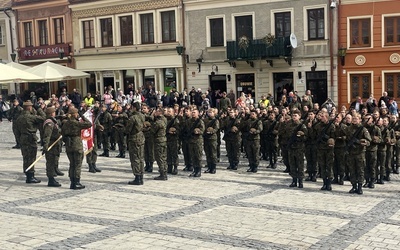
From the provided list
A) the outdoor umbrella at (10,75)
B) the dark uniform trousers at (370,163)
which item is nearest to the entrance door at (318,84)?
the outdoor umbrella at (10,75)

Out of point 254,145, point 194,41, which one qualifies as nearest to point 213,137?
point 254,145

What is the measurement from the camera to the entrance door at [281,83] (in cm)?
3162

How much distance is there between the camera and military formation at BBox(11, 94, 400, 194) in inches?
550

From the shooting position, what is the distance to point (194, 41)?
34.3m

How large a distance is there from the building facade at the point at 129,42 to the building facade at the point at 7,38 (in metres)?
5.99

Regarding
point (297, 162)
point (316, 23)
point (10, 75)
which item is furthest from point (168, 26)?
point (297, 162)

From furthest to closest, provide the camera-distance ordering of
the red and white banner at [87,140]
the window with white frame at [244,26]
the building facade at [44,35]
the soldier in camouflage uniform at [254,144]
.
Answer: the building facade at [44,35] < the window with white frame at [244,26] < the soldier in camouflage uniform at [254,144] < the red and white banner at [87,140]

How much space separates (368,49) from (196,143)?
53.4 ft

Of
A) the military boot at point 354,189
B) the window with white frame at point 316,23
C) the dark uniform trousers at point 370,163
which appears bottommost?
the military boot at point 354,189

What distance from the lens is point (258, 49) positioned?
31297 mm

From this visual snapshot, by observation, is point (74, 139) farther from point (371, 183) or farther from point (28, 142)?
point (371, 183)

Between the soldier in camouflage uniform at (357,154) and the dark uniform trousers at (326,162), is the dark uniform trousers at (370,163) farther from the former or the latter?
the dark uniform trousers at (326,162)

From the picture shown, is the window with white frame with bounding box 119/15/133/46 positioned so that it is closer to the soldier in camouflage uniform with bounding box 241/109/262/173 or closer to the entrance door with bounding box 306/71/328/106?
the entrance door with bounding box 306/71/328/106

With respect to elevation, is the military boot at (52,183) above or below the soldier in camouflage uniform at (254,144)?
below
